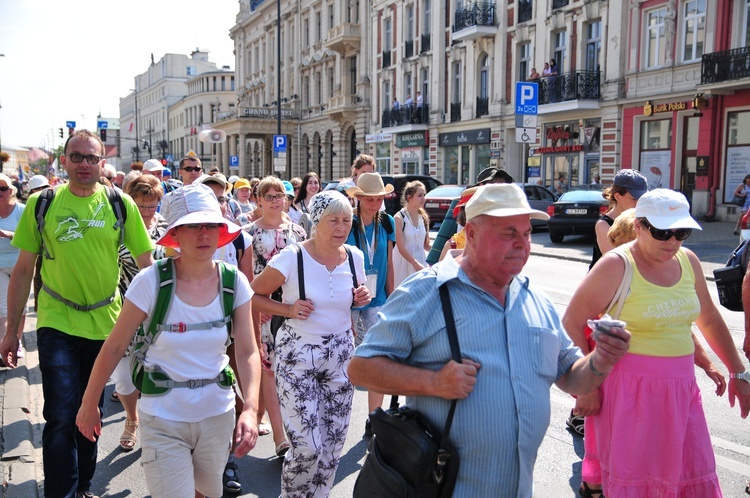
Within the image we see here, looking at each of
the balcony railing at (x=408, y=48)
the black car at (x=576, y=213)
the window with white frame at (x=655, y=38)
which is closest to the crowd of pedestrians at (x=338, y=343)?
the black car at (x=576, y=213)

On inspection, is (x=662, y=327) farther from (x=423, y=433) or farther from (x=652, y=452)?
(x=423, y=433)

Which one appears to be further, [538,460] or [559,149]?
[559,149]

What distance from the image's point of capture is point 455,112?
34938 mm

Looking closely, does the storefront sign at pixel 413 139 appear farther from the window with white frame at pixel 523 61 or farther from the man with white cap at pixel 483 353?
the man with white cap at pixel 483 353

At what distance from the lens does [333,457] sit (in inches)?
156

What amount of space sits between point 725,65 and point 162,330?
22429mm

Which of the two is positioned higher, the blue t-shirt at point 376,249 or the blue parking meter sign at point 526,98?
the blue parking meter sign at point 526,98

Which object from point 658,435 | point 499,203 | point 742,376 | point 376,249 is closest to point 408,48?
point 376,249

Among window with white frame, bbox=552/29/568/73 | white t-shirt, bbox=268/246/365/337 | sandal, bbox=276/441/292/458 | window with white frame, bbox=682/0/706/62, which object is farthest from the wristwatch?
window with white frame, bbox=552/29/568/73

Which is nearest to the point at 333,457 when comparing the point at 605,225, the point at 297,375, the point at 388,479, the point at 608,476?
the point at 297,375

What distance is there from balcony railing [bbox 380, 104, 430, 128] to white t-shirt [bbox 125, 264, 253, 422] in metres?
34.6

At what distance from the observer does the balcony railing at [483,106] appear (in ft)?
106

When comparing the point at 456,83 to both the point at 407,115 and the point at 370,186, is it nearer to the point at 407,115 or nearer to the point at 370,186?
the point at 407,115

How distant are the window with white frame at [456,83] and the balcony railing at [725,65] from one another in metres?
14.4
